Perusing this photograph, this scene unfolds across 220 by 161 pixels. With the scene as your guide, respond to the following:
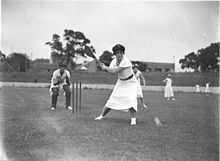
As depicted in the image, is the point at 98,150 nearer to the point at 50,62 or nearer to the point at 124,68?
the point at 50,62

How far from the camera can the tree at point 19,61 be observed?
2.31 meters

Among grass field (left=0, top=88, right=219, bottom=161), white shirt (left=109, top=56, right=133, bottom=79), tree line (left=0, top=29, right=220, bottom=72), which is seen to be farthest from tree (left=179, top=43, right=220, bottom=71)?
white shirt (left=109, top=56, right=133, bottom=79)

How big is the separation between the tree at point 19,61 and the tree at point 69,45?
22 centimetres

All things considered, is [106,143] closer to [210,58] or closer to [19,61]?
[19,61]

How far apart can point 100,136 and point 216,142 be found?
4.07 feet

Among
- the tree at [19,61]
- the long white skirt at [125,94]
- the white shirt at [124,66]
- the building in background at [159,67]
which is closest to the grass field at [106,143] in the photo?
the tree at [19,61]

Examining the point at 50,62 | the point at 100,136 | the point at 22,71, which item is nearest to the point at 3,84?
the point at 22,71

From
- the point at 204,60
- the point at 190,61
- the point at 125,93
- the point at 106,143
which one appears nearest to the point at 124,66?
the point at 125,93

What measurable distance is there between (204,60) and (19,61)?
1372 mm

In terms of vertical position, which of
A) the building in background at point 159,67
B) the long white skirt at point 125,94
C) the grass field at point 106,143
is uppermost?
the building in background at point 159,67

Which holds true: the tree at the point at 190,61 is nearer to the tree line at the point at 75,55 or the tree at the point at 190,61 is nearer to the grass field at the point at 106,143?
the tree line at the point at 75,55

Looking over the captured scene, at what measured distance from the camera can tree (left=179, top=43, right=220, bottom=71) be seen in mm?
2111

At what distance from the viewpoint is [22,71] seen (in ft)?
8.02

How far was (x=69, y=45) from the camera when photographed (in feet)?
7.57
